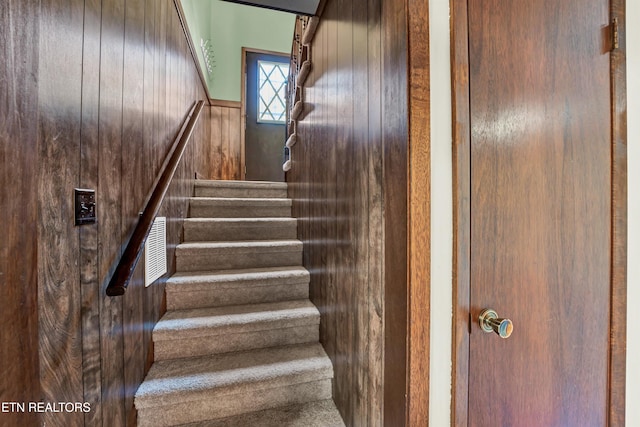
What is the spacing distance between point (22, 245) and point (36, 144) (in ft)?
0.85

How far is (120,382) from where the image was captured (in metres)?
1.08

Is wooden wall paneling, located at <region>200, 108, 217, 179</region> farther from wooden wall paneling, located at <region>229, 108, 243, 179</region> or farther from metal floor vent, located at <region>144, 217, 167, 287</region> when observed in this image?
metal floor vent, located at <region>144, 217, 167, 287</region>

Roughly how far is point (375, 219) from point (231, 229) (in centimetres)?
157

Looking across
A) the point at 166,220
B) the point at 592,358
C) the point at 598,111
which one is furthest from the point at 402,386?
the point at 166,220

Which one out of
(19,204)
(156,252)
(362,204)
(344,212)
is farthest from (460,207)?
(156,252)

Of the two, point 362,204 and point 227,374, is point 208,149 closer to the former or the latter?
point 227,374

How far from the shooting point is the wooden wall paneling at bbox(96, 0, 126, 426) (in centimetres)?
97

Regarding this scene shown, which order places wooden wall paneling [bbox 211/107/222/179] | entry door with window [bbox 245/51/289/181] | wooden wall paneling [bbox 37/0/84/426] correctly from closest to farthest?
wooden wall paneling [bbox 37/0/84/426]
wooden wall paneling [bbox 211/107/222/179]
entry door with window [bbox 245/51/289/181]

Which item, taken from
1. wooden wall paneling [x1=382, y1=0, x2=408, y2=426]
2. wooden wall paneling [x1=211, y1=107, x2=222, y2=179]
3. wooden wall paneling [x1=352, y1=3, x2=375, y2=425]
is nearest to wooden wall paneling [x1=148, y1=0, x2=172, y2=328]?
wooden wall paneling [x1=352, y1=3, x2=375, y2=425]

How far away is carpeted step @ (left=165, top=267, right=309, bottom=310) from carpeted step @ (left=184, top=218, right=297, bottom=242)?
399 mm

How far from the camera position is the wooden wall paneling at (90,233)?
87cm

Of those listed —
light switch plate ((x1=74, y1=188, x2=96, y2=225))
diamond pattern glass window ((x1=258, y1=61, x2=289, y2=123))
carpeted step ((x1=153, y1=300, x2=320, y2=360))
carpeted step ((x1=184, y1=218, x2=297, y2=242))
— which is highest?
diamond pattern glass window ((x1=258, y1=61, x2=289, y2=123))

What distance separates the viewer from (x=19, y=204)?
60 centimetres

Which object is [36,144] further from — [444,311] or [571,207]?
[571,207]
